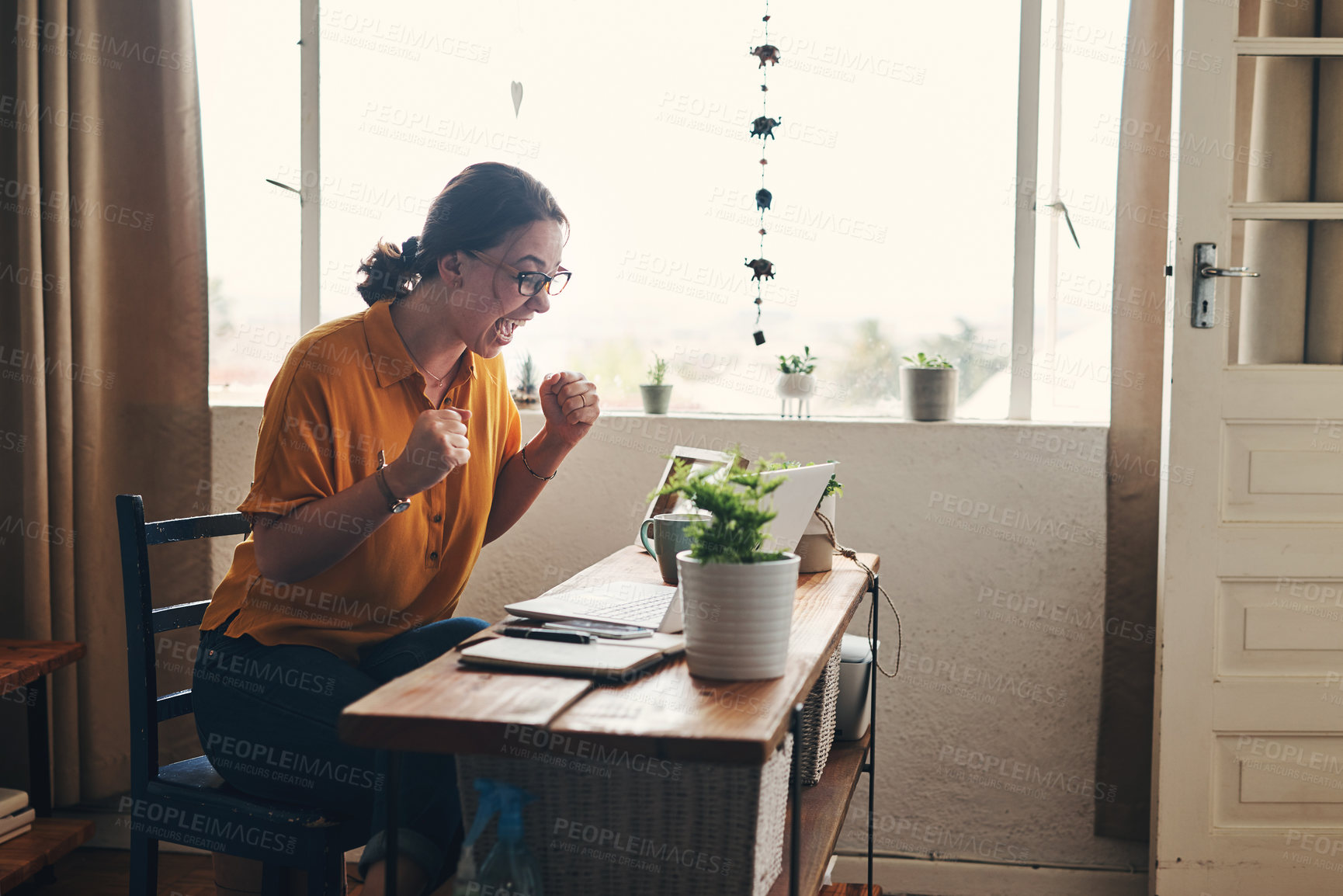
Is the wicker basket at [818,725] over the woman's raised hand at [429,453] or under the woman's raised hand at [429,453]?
under

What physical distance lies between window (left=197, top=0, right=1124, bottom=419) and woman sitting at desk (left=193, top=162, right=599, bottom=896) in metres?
0.71

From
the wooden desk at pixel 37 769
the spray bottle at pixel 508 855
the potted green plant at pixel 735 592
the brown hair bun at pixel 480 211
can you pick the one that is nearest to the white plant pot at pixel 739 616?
the potted green plant at pixel 735 592

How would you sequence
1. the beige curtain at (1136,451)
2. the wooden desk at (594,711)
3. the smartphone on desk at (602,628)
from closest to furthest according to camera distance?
the wooden desk at (594,711), the smartphone on desk at (602,628), the beige curtain at (1136,451)

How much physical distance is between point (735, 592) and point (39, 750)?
72.4 inches

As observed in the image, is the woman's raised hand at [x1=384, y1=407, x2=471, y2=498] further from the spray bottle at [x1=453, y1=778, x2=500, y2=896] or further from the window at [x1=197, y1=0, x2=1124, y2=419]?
the window at [x1=197, y1=0, x2=1124, y2=419]

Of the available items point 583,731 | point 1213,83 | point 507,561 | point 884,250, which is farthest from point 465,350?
point 1213,83

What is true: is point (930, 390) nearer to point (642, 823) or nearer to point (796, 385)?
point (796, 385)

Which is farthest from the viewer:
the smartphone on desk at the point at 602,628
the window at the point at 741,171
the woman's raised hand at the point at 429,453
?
the window at the point at 741,171

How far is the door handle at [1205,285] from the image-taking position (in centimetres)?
182

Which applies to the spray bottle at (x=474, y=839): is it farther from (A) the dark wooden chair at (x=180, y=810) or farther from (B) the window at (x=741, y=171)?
(B) the window at (x=741, y=171)

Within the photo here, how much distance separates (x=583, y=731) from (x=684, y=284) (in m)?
1.60

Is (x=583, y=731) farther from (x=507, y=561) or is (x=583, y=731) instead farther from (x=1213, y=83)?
(x=1213, y=83)

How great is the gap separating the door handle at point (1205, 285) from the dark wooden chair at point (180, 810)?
1.67 m

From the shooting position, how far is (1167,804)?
1.86 m
